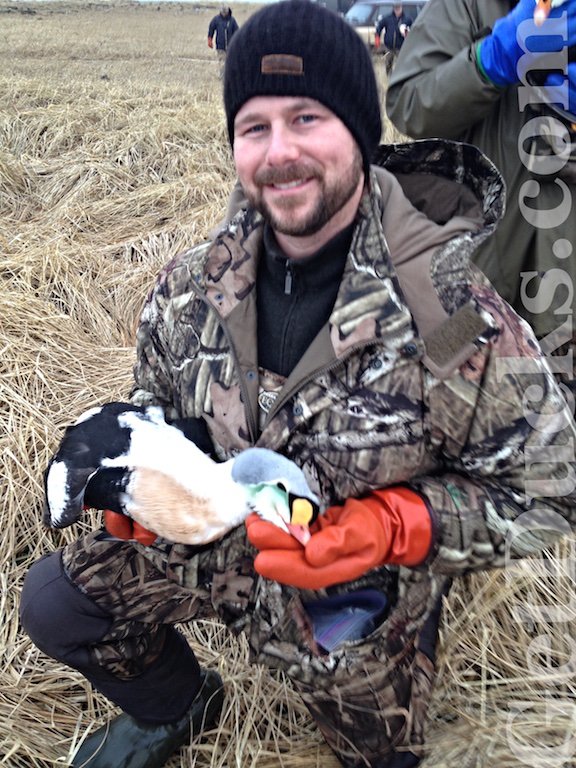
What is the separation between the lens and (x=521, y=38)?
174 cm

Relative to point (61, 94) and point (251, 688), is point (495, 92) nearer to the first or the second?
point (251, 688)

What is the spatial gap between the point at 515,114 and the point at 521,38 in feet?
1.03

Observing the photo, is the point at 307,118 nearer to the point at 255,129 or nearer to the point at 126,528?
the point at 255,129

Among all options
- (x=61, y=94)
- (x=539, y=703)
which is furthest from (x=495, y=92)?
(x=61, y=94)

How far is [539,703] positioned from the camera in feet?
5.88

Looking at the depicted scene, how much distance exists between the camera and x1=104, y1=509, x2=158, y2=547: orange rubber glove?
1.46 m

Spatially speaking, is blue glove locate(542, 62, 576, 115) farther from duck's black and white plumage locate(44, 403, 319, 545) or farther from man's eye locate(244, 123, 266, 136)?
duck's black and white plumage locate(44, 403, 319, 545)

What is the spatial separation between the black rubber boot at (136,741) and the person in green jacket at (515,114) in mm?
1869

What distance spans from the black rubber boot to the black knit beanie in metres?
1.79

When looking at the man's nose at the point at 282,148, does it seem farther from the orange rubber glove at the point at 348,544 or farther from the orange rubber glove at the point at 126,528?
the orange rubber glove at the point at 126,528

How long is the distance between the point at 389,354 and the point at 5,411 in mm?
2239

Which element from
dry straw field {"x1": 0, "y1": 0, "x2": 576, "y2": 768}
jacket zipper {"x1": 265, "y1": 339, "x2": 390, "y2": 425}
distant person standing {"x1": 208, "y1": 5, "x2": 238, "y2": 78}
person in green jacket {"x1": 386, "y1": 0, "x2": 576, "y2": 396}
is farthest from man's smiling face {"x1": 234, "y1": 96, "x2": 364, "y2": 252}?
distant person standing {"x1": 208, "y1": 5, "x2": 238, "y2": 78}

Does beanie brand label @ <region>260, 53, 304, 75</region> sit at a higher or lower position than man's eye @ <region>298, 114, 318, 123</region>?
higher

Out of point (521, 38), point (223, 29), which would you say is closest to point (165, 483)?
point (521, 38)
